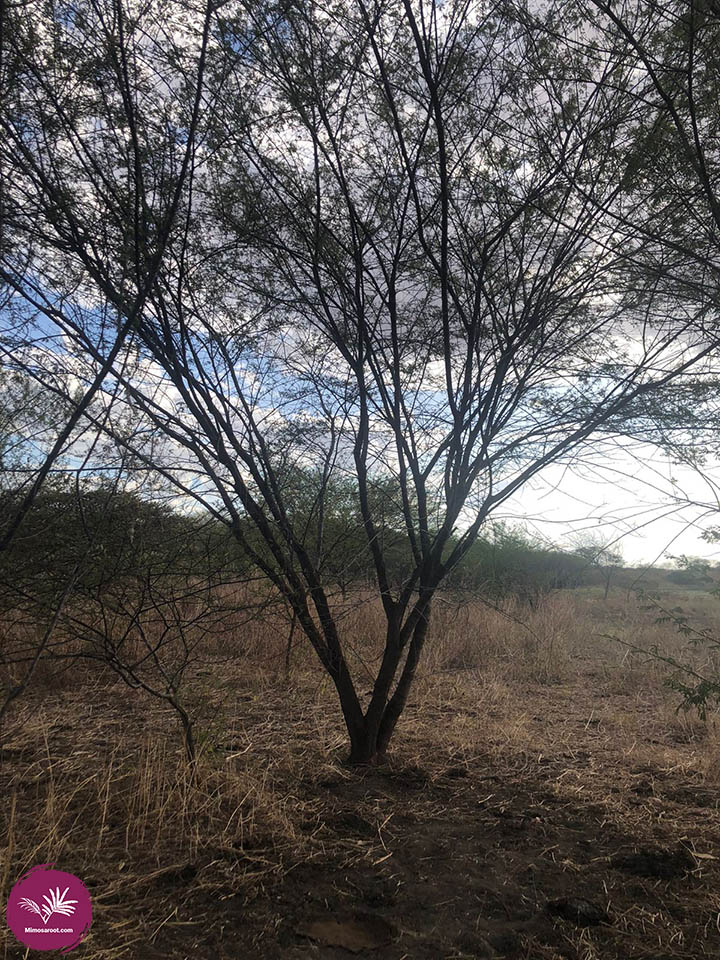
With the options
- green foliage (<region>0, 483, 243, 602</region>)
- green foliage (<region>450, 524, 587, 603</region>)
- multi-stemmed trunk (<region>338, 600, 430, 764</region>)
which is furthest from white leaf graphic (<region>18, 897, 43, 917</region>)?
green foliage (<region>450, 524, 587, 603</region>)

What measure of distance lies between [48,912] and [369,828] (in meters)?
1.27

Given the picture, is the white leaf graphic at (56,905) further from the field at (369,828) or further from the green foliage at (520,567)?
the green foliage at (520,567)

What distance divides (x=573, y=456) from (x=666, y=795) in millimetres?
1790

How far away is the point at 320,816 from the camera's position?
114 inches

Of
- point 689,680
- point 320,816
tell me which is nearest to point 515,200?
point 320,816

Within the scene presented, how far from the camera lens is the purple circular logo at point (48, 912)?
6.41 feet

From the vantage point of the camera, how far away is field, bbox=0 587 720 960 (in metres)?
2.10

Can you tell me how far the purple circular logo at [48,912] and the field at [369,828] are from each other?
0.05 meters

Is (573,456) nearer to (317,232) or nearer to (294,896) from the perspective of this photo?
(317,232)

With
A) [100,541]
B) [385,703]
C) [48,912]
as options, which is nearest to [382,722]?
[385,703]

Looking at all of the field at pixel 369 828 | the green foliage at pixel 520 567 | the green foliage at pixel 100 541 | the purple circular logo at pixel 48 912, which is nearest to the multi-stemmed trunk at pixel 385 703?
the field at pixel 369 828

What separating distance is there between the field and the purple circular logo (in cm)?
5

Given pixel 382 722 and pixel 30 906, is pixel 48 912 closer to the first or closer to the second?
pixel 30 906

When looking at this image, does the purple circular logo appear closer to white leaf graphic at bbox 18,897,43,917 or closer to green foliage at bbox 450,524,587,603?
white leaf graphic at bbox 18,897,43,917
